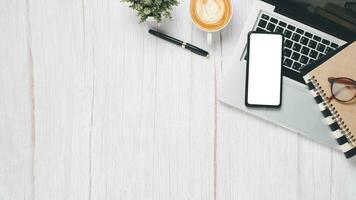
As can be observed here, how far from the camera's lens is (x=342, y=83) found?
0.90 m

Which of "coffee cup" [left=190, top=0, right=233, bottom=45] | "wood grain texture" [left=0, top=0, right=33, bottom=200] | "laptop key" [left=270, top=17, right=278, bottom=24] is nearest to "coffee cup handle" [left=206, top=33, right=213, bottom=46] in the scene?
"coffee cup" [left=190, top=0, right=233, bottom=45]

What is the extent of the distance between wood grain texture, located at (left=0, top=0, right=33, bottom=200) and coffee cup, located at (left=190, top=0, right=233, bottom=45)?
1.14 ft

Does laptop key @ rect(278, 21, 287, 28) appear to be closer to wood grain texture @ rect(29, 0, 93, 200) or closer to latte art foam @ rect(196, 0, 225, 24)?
latte art foam @ rect(196, 0, 225, 24)

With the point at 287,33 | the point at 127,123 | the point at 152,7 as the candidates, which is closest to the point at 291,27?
the point at 287,33

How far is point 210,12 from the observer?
0.92m

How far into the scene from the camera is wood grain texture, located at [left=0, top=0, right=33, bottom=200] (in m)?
0.97

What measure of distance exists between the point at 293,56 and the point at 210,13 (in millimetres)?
180

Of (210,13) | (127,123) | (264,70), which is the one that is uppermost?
(210,13)

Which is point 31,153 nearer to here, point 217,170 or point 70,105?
point 70,105

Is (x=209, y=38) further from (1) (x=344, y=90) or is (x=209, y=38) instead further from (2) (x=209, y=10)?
(1) (x=344, y=90)

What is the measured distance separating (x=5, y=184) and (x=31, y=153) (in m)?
0.08

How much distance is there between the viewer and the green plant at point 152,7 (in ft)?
2.95

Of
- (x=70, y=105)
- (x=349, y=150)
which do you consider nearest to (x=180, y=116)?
(x=70, y=105)

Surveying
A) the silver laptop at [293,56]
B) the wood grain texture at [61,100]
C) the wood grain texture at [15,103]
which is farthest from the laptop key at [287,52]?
the wood grain texture at [15,103]
